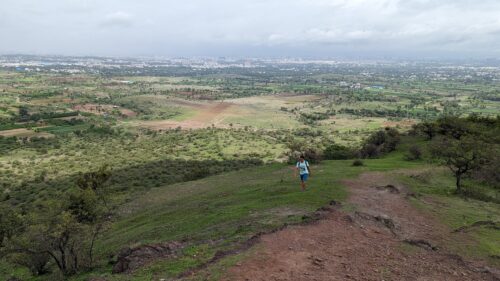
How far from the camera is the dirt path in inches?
480

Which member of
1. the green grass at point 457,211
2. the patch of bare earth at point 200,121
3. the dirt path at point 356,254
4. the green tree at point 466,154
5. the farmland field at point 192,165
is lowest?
the patch of bare earth at point 200,121

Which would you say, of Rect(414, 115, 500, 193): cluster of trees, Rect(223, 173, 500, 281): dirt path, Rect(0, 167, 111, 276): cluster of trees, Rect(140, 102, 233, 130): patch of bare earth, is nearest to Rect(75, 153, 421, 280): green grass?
Rect(0, 167, 111, 276): cluster of trees

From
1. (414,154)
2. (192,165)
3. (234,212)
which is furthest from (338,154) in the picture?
(234,212)

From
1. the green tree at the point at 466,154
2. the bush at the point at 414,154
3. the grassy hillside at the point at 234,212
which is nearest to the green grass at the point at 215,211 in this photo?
the grassy hillside at the point at 234,212

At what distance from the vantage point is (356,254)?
13.7 m

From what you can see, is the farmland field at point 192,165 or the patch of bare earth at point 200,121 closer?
the farmland field at point 192,165

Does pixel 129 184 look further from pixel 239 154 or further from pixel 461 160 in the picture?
pixel 461 160

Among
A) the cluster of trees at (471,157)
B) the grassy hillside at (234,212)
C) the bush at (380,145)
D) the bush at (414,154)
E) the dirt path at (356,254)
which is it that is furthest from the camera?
the bush at (380,145)

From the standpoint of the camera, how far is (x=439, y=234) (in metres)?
18.0

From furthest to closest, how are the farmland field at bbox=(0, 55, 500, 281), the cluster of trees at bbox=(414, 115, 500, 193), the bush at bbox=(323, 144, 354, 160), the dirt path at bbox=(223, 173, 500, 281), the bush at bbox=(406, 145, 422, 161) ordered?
the bush at bbox=(323, 144, 354, 160)
the bush at bbox=(406, 145, 422, 161)
the cluster of trees at bbox=(414, 115, 500, 193)
the farmland field at bbox=(0, 55, 500, 281)
the dirt path at bbox=(223, 173, 500, 281)

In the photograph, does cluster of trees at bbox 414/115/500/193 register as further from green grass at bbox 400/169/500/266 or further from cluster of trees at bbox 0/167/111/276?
cluster of trees at bbox 0/167/111/276

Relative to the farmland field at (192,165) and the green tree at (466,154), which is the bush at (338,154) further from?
the green tree at (466,154)

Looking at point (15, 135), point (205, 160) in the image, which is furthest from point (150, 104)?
point (205, 160)

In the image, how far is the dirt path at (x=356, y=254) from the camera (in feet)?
40.0
